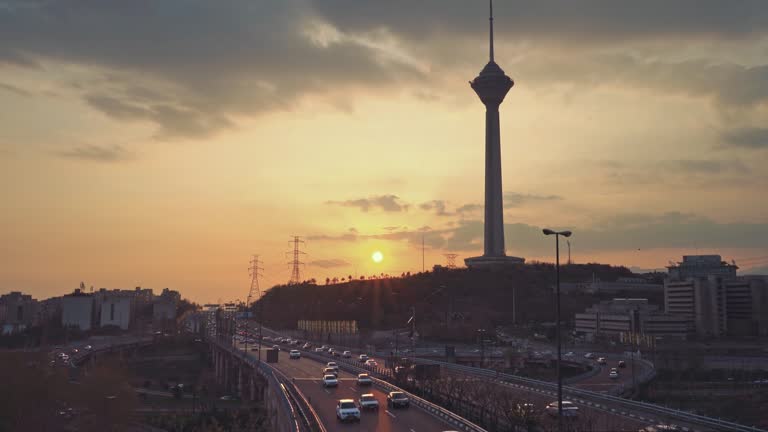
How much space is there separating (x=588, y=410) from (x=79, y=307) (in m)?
165

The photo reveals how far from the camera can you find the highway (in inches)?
1390

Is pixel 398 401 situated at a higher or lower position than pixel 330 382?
higher

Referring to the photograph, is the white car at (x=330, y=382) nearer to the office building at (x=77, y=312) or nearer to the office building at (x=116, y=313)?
the office building at (x=77, y=312)

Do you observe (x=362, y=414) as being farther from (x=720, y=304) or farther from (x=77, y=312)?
(x=77, y=312)

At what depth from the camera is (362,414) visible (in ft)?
132

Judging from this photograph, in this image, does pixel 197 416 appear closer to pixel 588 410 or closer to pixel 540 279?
pixel 588 410

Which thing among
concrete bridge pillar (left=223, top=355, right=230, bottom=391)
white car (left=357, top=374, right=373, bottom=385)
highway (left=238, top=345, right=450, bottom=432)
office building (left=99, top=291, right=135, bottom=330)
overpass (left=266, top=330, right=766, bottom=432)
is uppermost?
office building (left=99, top=291, right=135, bottom=330)

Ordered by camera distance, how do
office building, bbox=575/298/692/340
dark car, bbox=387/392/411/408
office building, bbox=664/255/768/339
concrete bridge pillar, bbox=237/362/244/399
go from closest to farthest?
dark car, bbox=387/392/411/408 → concrete bridge pillar, bbox=237/362/244/399 → office building, bbox=575/298/692/340 → office building, bbox=664/255/768/339

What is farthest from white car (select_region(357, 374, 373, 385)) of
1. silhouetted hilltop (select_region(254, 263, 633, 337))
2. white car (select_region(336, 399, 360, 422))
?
silhouetted hilltop (select_region(254, 263, 633, 337))

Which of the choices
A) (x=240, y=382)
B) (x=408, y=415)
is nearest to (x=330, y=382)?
(x=408, y=415)

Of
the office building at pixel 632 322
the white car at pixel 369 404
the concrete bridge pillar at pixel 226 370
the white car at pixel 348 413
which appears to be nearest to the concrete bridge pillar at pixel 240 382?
the concrete bridge pillar at pixel 226 370

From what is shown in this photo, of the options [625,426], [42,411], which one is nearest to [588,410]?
[625,426]

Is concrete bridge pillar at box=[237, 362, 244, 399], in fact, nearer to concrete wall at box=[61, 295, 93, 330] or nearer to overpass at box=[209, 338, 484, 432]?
overpass at box=[209, 338, 484, 432]

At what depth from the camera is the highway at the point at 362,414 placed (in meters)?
35.3
